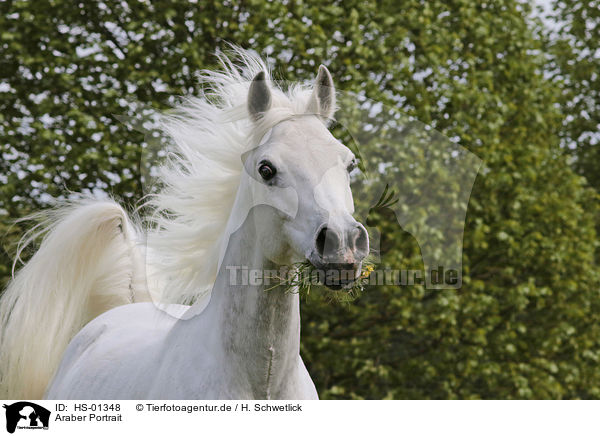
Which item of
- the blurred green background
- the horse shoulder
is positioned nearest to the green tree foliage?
the blurred green background

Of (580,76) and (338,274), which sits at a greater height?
(580,76)

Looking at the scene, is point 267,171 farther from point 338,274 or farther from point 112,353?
point 112,353

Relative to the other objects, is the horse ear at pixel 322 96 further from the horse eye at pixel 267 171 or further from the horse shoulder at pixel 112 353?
the horse shoulder at pixel 112 353

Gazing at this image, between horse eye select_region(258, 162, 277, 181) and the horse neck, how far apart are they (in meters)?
0.18

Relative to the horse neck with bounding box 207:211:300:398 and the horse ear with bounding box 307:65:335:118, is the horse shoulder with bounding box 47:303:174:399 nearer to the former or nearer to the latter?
the horse neck with bounding box 207:211:300:398

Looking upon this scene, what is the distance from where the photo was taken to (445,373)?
7195mm

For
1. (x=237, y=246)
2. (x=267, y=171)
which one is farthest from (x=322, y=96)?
(x=237, y=246)

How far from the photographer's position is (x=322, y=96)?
8.85ft

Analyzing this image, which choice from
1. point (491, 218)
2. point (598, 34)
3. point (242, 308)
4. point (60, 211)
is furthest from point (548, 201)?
point (242, 308)

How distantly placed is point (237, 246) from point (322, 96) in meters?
0.68

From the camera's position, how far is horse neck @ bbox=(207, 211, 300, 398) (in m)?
2.43

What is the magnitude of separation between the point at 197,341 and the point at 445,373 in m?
5.12
